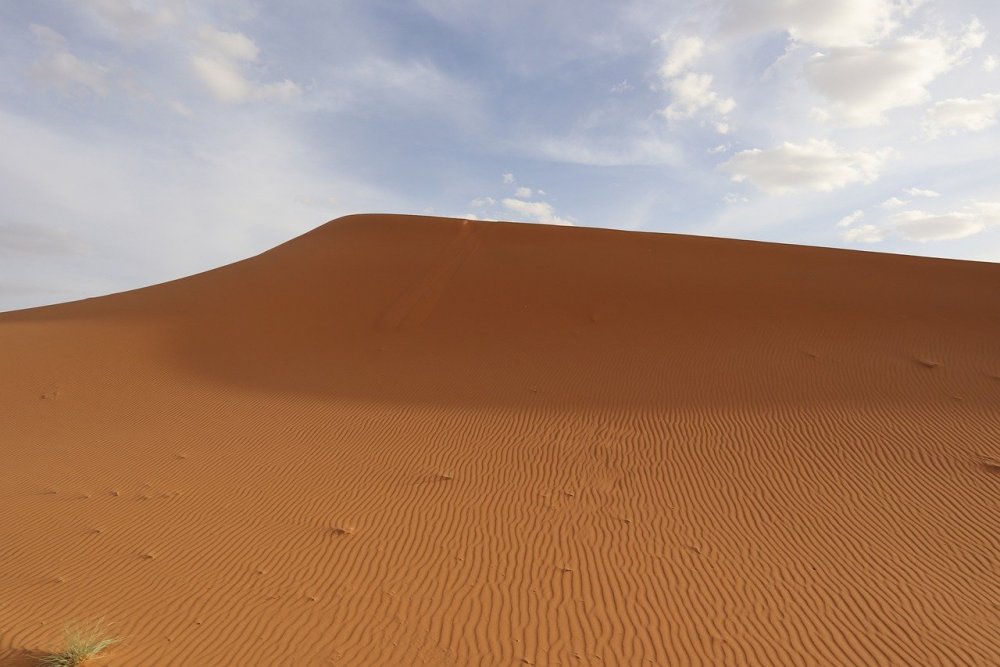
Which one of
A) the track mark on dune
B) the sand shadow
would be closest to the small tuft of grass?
the sand shadow

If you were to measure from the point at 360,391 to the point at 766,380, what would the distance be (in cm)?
901

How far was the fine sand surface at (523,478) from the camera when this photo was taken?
211 inches

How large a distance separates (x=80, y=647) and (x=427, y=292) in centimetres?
1687

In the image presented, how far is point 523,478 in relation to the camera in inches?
348

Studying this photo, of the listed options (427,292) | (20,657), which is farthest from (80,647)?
(427,292)

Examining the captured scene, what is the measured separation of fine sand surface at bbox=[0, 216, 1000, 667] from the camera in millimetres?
5371

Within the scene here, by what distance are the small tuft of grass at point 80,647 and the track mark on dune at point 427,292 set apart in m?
13.5

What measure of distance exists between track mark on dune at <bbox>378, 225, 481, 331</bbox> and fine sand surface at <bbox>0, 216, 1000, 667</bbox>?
0.76 ft

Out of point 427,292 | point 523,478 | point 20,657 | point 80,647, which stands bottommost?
point 20,657

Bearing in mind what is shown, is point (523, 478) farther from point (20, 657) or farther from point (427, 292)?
point (427, 292)

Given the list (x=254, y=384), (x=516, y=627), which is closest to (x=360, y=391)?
(x=254, y=384)

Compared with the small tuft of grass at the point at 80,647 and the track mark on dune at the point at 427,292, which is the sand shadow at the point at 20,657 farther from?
the track mark on dune at the point at 427,292

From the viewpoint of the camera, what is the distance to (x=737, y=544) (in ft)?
22.5

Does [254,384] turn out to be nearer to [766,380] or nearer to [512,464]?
[512,464]
